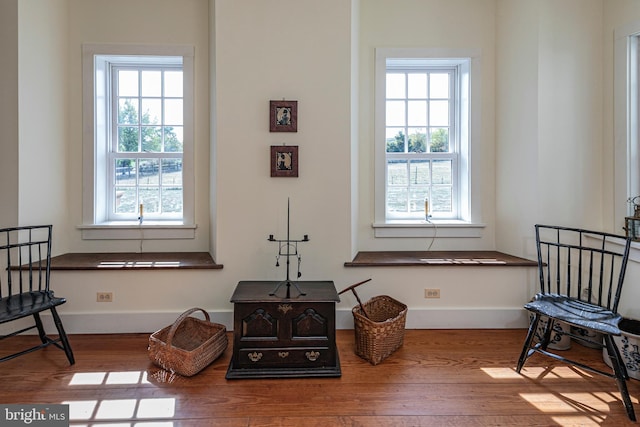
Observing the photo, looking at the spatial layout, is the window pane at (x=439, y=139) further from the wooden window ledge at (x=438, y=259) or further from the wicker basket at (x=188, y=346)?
the wicker basket at (x=188, y=346)

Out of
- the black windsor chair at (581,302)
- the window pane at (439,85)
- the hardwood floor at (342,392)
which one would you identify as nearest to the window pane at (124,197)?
the hardwood floor at (342,392)

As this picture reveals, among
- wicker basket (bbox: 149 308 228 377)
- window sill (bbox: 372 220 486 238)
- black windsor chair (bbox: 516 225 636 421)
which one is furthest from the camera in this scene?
window sill (bbox: 372 220 486 238)

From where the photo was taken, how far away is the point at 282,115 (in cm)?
291

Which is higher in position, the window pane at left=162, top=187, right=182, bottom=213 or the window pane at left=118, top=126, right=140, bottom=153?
the window pane at left=118, top=126, right=140, bottom=153

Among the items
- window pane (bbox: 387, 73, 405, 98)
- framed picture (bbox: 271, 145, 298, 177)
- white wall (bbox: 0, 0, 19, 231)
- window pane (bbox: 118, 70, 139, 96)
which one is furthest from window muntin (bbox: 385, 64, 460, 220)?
white wall (bbox: 0, 0, 19, 231)

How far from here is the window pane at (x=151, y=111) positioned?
3543 millimetres

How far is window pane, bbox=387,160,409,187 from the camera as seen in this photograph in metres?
3.66

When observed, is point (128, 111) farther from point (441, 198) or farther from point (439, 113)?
point (441, 198)

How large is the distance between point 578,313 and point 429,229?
4.95 feet

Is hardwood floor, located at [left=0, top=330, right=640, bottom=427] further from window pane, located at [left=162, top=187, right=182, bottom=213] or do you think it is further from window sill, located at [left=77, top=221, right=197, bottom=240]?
window pane, located at [left=162, top=187, right=182, bottom=213]

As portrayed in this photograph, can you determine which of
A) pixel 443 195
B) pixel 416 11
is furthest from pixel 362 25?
pixel 443 195

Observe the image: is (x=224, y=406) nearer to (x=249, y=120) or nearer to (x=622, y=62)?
(x=249, y=120)

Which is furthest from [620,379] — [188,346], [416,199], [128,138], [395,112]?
[128,138]

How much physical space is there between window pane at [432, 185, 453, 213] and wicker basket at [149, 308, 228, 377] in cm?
233
